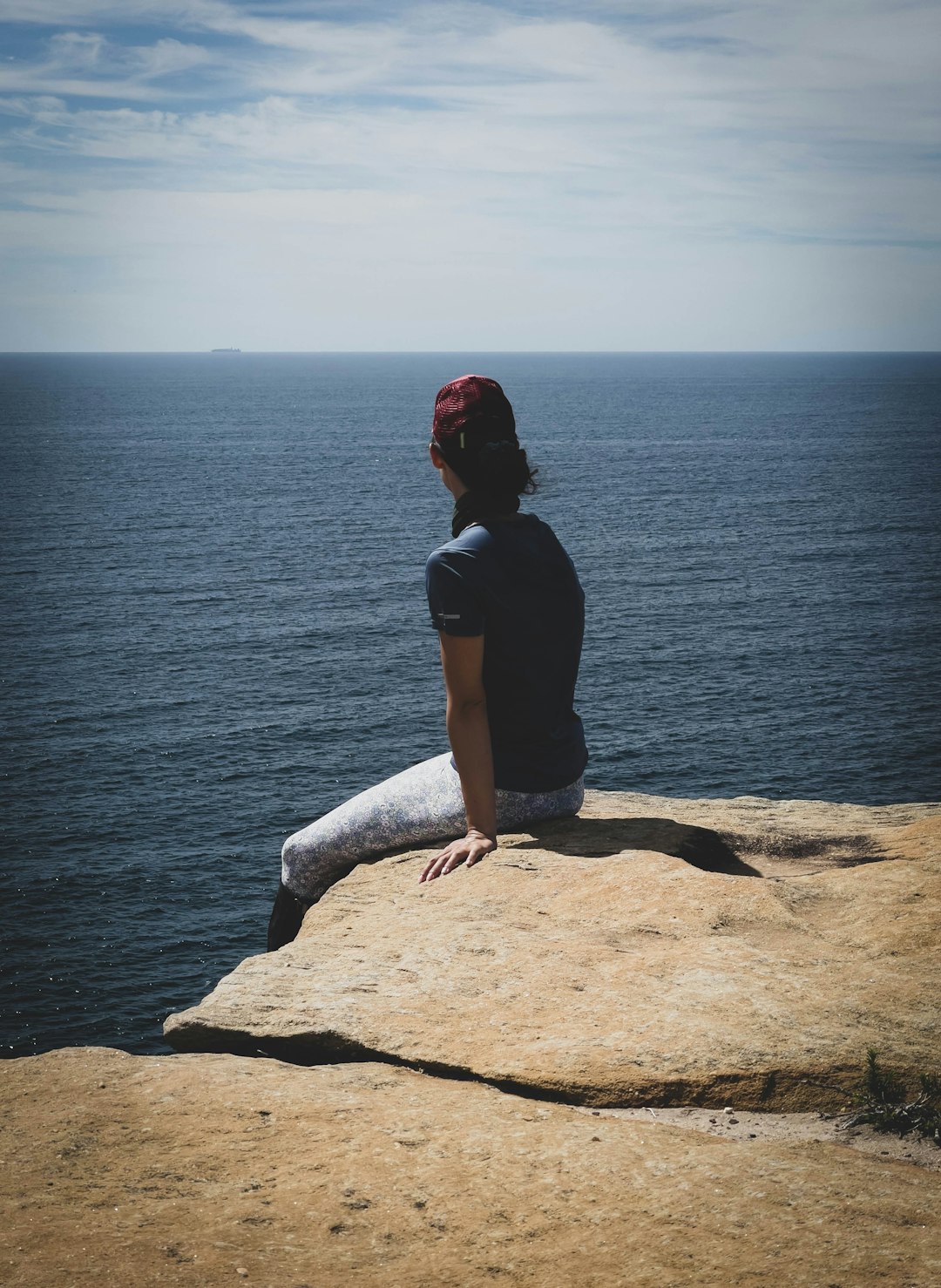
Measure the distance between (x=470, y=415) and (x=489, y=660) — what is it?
1.40 metres

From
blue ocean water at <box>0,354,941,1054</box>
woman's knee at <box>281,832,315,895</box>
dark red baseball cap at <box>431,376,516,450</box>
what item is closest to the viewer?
dark red baseball cap at <box>431,376,516,450</box>

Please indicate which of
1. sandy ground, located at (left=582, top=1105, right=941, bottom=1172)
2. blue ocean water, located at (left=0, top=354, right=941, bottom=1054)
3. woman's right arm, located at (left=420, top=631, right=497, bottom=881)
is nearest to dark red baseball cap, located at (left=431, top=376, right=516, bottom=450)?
woman's right arm, located at (left=420, top=631, right=497, bottom=881)

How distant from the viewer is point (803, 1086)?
14.3ft

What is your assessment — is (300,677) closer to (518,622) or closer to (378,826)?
(378,826)

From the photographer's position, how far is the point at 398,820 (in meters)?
6.93

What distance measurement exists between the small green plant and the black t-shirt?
2589 mm

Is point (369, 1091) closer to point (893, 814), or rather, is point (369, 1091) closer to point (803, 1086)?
point (803, 1086)

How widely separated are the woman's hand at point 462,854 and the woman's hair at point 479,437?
6.64 ft

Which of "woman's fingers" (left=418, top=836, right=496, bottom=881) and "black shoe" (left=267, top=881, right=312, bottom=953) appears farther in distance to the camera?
"black shoe" (left=267, top=881, right=312, bottom=953)

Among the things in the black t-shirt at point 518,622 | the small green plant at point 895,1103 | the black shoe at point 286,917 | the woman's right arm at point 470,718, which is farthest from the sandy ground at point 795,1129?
the black shoe at point 286,917

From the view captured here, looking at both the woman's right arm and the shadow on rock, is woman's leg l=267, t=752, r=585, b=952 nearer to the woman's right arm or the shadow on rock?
the shadow on rock

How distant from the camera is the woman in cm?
607

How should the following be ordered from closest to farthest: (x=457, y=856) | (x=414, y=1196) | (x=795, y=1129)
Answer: (x=414, y=1196)
(x=795, y=1129)
(x=457, y=856)

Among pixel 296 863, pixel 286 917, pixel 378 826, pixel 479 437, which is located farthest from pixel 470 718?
pixel 286 917
